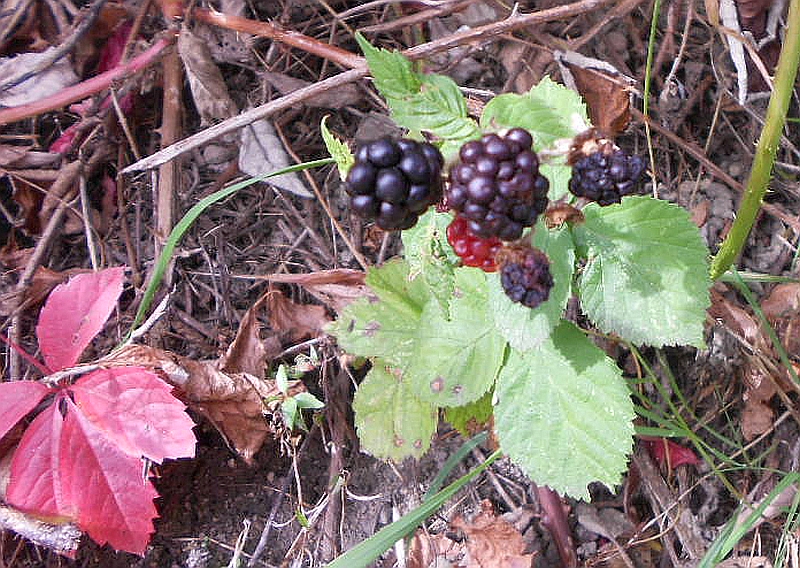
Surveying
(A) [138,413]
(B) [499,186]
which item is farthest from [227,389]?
(B) [499,186]

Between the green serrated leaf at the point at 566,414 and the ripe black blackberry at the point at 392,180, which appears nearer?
the ripe black blackberry at the point at 392,180

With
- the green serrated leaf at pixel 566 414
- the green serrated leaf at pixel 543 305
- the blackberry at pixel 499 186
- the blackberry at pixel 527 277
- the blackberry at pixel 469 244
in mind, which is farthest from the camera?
the green serrated leaf at pixel 566 414

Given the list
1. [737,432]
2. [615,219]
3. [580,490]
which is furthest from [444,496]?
[737,432]

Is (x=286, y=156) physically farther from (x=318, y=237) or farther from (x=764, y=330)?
(x=764, y=330)

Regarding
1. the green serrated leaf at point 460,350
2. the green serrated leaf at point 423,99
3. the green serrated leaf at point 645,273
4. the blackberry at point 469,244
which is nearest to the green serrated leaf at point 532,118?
the green serrated leaf at point 423,99

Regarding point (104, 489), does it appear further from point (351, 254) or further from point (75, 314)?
point (351, 254)

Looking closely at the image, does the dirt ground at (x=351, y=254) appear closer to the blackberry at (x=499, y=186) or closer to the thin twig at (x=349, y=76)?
the thin twig at (x=349, y=76)
